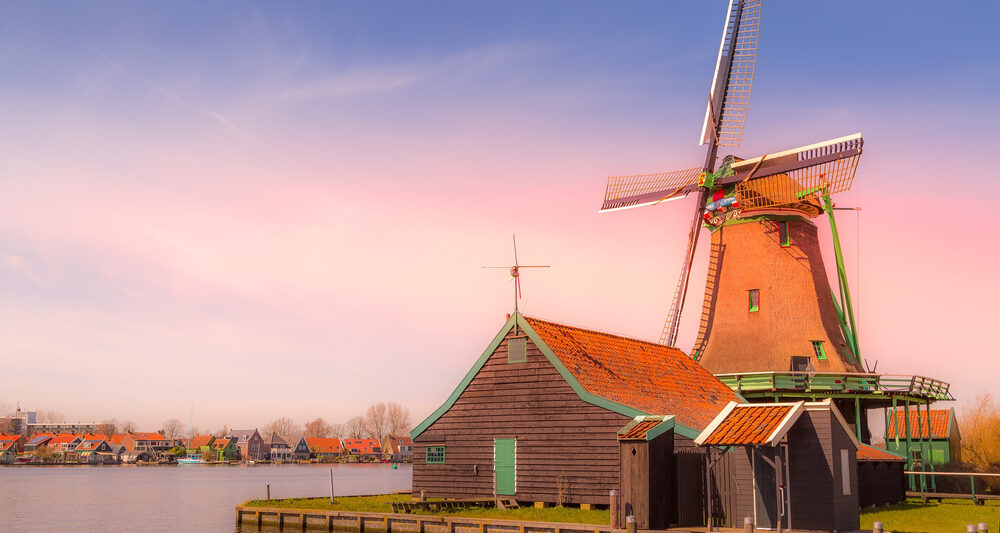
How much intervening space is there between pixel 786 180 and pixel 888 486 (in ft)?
52.7

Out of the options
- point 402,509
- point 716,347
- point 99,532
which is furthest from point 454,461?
point 99,532

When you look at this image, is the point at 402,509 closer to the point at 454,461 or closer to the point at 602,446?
the point at 454,461

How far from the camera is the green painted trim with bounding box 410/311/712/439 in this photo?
2839 centimetres

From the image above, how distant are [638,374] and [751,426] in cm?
978

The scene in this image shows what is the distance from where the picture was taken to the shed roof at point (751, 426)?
2358cm

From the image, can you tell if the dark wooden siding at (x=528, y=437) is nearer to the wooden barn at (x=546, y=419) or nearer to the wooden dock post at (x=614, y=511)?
the wooden barn at (x=546, y=419)

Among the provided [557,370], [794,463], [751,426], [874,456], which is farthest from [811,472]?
[874,456]

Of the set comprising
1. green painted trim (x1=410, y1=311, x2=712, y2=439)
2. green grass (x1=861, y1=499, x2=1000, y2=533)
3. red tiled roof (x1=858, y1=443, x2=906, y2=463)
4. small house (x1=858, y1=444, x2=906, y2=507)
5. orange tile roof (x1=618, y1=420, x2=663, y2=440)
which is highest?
green painted trim (x1=410, y1=311, x2=712, y2=439)

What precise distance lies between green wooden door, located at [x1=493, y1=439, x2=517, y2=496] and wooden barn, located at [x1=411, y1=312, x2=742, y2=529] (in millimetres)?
35

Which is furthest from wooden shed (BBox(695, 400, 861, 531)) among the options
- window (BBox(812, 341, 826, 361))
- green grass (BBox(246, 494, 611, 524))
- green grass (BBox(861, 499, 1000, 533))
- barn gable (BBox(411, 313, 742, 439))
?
window (BBox(812, 341, 826, 361))

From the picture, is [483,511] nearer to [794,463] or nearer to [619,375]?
[619,375]

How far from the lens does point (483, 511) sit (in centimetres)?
2980

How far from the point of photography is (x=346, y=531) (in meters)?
30.3

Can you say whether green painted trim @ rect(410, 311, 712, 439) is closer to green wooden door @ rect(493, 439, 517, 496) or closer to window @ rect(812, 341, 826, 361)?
green wooden door @ rect(493, 439, 517, 496)
